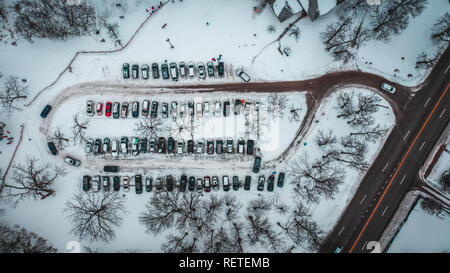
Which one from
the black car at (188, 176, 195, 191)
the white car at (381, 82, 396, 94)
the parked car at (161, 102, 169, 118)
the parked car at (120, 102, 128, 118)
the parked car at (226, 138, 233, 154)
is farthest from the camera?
the black car at (188, 176, 195, 191)

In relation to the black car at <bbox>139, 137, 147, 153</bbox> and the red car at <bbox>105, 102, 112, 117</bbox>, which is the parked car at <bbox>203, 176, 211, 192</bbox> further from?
the red car at <bbox>105, 102, 112, 117</bbox>

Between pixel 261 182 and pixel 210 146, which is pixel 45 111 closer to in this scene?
pixel 210 146

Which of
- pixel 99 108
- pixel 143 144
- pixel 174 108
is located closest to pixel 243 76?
pixel 174 108

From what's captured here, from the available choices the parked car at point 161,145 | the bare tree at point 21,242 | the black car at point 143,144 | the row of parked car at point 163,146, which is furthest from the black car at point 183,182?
the bare tree at point 21,242

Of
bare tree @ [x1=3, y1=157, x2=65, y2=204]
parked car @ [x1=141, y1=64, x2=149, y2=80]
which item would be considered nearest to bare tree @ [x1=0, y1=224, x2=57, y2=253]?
bare tree @ [x1=3, y1=157, x2=65, y2=204]

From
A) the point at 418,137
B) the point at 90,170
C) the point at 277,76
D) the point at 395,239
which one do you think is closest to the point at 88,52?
the point at 90,170
